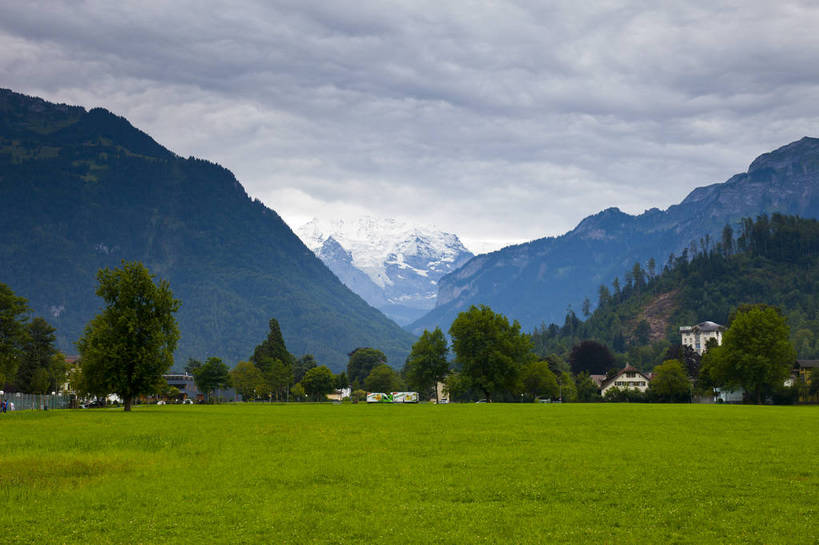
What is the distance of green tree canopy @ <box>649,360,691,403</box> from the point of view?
536ft

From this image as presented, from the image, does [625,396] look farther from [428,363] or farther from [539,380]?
[428,363]

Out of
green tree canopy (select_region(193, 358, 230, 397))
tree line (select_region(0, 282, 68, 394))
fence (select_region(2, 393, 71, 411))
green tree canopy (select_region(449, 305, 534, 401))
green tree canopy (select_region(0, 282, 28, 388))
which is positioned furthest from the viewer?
green tree canopy (select_region(193, 358, 230, 397))

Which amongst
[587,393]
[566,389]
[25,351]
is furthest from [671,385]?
[25,351]

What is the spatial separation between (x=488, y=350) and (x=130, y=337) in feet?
227

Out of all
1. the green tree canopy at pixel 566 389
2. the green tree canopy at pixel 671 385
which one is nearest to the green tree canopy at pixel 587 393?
the green tree canopy at pixel 566 389

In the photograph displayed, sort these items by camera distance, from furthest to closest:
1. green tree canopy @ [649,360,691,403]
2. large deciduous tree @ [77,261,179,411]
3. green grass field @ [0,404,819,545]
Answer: green tree canopy @ [649,360,691,403] → large deciduous tree @ [77,261,179,411] → green grass field @ [0,404,819,545]

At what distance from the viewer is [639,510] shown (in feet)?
79.8

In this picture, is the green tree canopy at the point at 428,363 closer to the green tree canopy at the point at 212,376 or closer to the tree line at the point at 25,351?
the green tree canopy at the point at 212,376

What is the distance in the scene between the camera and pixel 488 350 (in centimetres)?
13538

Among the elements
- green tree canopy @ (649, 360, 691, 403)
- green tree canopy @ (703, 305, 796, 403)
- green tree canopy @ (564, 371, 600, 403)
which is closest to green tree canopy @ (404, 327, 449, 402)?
green tree canopy @ (649, 360, 691, 403)

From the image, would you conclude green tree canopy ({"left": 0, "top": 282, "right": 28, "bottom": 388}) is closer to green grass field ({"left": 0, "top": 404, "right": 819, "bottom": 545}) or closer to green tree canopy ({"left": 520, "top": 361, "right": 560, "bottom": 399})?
green grass field ({"left": 0, "top": 404, "right": 819, "bottom": 545})

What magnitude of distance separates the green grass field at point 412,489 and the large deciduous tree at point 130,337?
36.6 meters

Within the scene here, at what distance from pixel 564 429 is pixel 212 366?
5966 inches

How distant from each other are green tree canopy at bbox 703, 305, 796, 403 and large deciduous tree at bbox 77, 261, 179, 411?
312 ft
